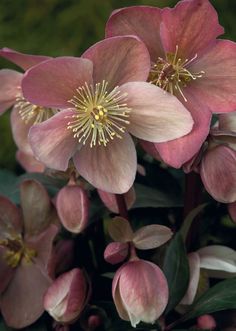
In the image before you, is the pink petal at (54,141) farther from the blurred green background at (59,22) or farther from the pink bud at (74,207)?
the blurred green background at (59,22)

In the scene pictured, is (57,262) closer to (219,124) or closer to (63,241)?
(63,241)

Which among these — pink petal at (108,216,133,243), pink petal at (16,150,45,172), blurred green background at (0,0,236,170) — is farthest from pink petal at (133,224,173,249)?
blurred green background at (0,0,236,170)


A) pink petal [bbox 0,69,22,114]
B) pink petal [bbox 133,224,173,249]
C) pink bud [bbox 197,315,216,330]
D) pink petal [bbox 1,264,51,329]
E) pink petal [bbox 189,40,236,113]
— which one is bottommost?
pink bud [bbox 197,315,216,330]

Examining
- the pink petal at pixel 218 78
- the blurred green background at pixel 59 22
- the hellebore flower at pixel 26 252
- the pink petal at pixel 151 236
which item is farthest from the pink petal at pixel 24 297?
the blurred green background at pixel 59 22

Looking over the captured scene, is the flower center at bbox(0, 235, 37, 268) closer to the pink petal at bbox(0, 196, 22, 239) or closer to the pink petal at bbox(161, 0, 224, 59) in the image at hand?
the pink petal at bbox(0, 196, 22, 239)

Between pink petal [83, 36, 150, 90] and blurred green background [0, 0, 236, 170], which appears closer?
pink petal [83, 36, 150, 90]

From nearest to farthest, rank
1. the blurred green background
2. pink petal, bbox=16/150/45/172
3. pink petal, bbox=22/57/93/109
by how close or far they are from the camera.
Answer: pink petal, bbox=22/57/93/109
pink petal, bbox=16/150/45/172
the blurred green background
